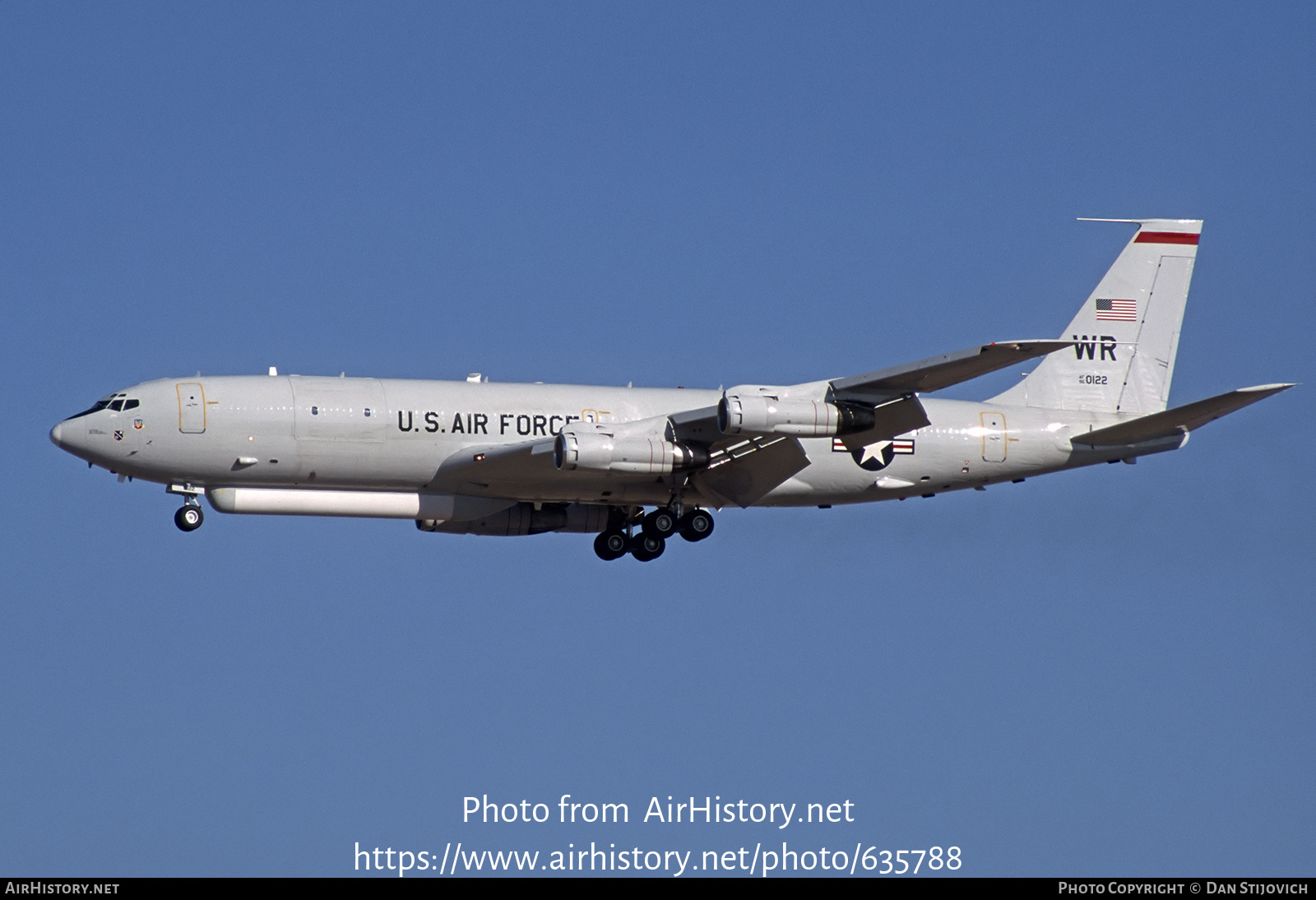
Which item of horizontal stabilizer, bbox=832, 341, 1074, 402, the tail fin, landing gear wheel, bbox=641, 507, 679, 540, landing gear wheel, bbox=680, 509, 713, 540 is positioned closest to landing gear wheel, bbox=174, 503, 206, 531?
landing gear wheel, bbox=641, 507, 679, 540

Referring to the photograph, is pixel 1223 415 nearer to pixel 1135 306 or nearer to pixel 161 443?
pixel 1135 306

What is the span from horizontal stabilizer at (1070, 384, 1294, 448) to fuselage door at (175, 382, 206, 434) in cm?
2329

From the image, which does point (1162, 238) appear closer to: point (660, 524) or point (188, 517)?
point (660, 524)

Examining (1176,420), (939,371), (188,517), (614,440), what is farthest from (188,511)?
(1176,420)

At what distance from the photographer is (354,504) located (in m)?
45.0

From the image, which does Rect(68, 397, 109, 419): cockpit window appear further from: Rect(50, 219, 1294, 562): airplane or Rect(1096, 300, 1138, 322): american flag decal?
Rect(1096, 300, 1138, 322): american flag decal

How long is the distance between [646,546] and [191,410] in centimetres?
1272

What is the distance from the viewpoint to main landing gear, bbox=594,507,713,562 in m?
48.2

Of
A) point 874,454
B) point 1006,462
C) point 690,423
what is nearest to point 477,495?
point 690,423

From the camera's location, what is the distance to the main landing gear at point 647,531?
1898 inches

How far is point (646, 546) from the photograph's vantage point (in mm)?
48531

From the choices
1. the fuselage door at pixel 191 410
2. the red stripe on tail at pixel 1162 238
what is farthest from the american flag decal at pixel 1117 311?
the fuselage door at pixel 191 410

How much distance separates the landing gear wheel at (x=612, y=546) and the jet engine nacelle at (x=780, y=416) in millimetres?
7053

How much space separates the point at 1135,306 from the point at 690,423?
1542cm
